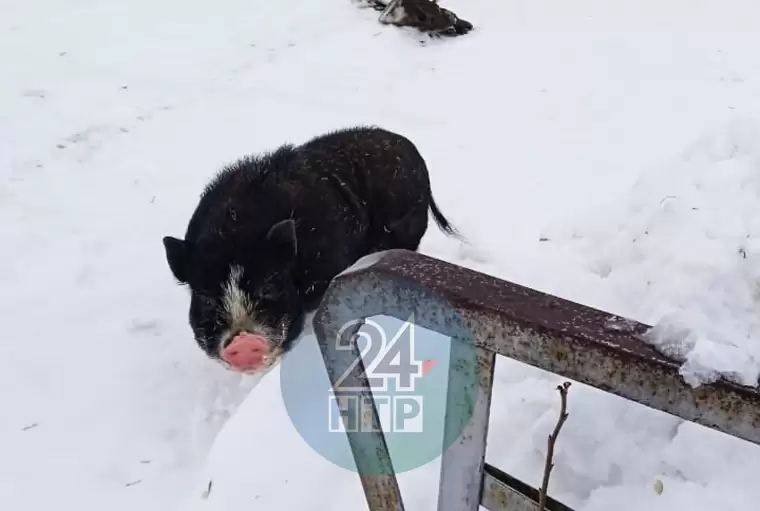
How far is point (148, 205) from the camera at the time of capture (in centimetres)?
461

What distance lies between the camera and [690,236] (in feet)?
9.89

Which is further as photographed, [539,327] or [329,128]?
[329,128]

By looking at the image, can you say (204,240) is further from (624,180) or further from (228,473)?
(624,180)

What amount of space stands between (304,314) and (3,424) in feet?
4.39

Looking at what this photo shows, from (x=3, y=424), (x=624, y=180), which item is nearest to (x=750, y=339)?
(x=3, y=424)

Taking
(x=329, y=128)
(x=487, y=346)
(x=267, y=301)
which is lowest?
(x=329, y=128)

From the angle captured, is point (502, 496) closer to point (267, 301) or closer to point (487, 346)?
point (487, 346)

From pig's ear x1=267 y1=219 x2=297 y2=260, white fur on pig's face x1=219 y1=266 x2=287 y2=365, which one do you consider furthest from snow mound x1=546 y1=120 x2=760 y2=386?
white fur on pig's face x1=219 y1=266 x2=287 y2=365

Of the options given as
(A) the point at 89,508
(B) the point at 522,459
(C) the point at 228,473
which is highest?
(B) the point at 522,459

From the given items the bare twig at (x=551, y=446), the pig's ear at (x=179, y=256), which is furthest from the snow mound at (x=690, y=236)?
the pig's ear at (x=179, y=256)

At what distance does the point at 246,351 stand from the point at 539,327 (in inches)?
68.6

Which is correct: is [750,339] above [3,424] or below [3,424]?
above

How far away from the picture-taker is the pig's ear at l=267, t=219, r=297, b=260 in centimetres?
264

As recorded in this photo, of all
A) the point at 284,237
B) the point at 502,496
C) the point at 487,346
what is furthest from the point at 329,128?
the point at 487,346
